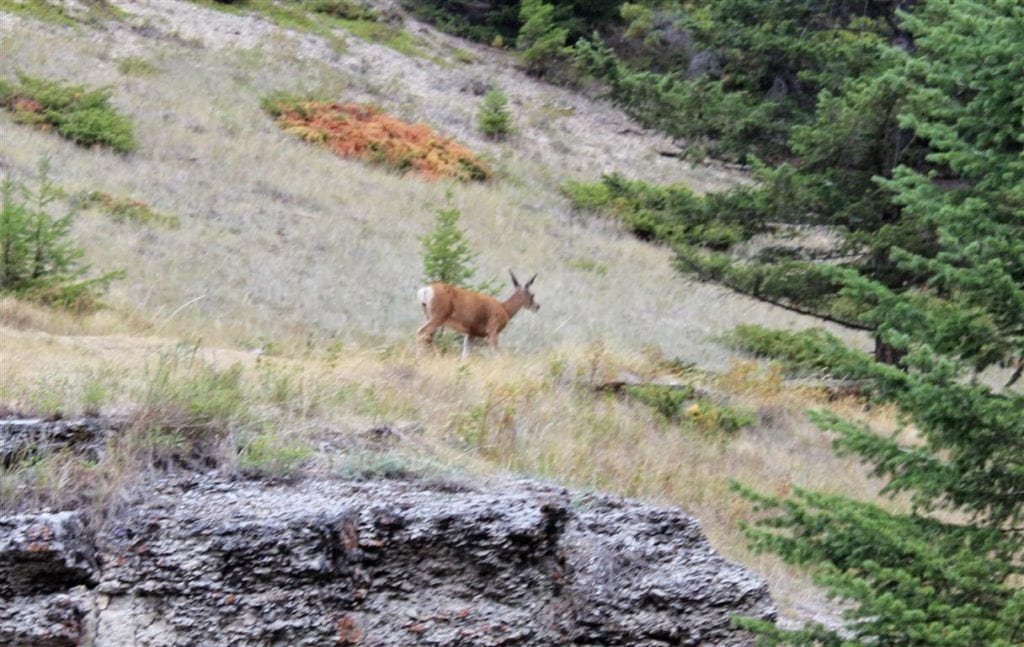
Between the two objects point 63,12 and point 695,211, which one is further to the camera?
point 63,12

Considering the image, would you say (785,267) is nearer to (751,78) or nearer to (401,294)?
(751,78)

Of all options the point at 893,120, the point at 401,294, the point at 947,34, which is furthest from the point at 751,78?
the point at 947,34

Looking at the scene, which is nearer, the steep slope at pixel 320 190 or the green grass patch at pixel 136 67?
the steep slope at pixel 320 190

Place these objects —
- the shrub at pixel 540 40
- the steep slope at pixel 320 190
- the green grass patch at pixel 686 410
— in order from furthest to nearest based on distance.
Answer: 1. the shrub at pixel 540 40
2. the steep slope at pixel 320 190
3. the green grass patch at pixel 686 410

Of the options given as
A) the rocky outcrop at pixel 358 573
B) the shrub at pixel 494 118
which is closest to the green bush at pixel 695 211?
the rocky outcrop at pixel 358 573

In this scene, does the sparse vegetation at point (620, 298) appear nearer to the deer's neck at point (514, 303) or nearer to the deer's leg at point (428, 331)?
the deer's neck at point (514, 303)

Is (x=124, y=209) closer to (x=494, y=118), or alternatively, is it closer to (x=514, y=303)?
(x=514, y=303)

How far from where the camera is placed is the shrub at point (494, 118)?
101ft

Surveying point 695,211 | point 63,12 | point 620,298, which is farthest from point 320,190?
point 63,12

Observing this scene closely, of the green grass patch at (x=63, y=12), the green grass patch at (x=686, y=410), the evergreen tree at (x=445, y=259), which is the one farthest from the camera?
the green grass patch at (x=63, y=12)

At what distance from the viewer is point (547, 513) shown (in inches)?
227

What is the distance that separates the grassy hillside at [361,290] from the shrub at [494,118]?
1.08 feet

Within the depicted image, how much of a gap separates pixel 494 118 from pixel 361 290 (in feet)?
46.2

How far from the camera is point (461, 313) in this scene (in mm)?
14141
